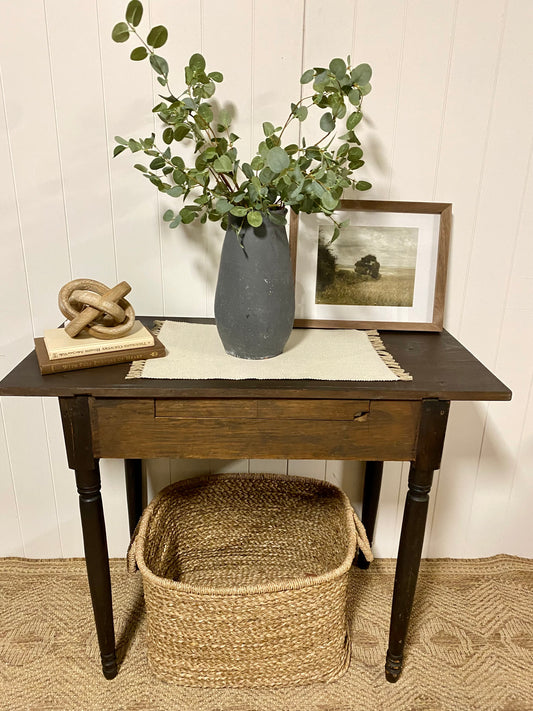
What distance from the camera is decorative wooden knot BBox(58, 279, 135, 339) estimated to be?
1.17 m

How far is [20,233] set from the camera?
144cm

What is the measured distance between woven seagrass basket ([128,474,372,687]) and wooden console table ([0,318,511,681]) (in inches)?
10.6

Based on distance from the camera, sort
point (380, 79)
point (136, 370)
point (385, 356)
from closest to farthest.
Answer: point (136, 370)
point (385, 356)
point (380, 79)

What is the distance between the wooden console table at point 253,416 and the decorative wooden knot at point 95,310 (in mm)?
91

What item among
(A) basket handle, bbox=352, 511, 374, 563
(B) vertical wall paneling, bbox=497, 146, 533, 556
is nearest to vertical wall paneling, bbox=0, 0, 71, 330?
(A) basket handle, bbox=352, 511, 374, 563

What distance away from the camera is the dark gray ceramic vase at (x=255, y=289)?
1.14 meters

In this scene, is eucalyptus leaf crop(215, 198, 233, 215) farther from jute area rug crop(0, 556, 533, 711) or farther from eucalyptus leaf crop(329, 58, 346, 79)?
jute area rug crop(0, 556, 533, 711)

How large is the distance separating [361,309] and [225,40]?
0.72 m

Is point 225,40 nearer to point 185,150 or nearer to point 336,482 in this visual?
point 185,150

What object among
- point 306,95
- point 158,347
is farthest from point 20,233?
point 306,95

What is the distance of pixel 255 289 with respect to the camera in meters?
1.15

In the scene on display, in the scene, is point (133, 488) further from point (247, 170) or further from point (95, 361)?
point (247, 170)

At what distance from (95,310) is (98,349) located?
9 cm

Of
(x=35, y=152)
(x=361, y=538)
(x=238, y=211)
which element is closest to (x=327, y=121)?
(x=238, y=211)
